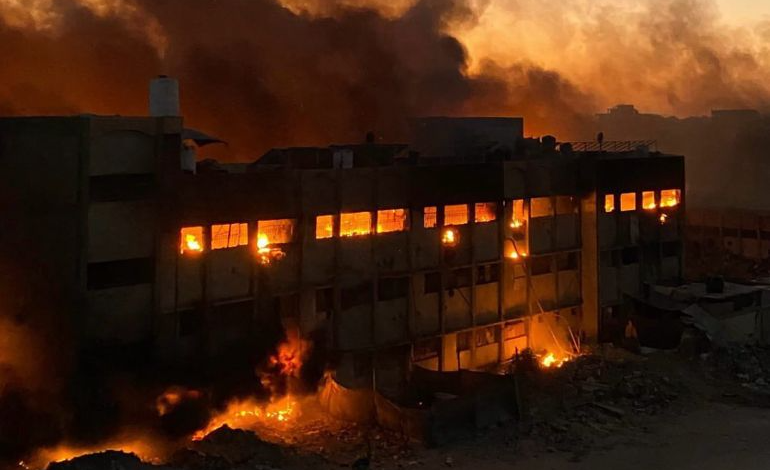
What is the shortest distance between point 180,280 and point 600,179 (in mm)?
14460

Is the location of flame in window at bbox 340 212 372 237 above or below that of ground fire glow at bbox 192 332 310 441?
above

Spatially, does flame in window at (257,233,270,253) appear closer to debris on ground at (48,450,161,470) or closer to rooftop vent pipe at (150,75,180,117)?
rooftop vent pipe at (150,75,180,117)

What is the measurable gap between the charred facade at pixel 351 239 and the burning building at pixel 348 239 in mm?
46

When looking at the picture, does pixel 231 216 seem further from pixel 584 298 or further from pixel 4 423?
pixel 584 298

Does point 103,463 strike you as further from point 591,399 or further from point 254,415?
point 591,399

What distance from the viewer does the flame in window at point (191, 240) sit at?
59.9 feet

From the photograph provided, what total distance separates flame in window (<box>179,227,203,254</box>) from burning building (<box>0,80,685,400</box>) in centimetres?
3

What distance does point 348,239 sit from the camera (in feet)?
68.7

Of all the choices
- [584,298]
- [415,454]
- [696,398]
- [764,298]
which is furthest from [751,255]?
[415,454]

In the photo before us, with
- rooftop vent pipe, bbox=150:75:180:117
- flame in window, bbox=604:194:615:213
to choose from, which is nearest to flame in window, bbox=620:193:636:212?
flame in window, bbox=604:194:615:213

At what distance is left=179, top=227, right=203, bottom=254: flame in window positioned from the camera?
59.9ft

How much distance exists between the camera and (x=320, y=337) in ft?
67.2

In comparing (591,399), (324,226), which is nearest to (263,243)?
(324,226)

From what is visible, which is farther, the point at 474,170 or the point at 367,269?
the point at 474,170
